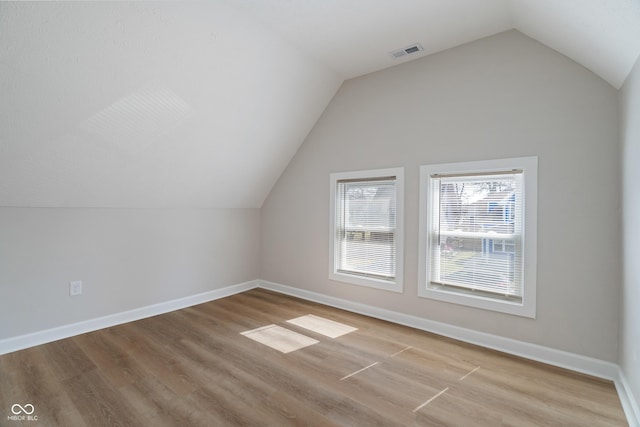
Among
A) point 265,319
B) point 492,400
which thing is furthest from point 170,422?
point 492,400

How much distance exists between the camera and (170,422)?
6.00ft

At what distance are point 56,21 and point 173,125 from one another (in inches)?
44.0

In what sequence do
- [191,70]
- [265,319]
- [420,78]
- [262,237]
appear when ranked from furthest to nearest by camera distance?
[262,237] → [265,319] → [420,78] → [191,70]

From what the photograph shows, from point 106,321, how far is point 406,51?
4160mm

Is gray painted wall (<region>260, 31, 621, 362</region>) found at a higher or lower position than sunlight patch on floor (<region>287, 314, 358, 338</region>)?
higher

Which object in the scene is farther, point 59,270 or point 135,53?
point 59,270

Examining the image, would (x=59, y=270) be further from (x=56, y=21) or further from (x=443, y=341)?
(x=443, y=341)

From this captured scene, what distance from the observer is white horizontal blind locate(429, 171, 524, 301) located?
9.10 feet

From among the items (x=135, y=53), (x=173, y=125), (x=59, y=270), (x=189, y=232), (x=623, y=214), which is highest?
(x=135, y=53)

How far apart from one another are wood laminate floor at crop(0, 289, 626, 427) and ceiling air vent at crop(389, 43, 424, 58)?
2844 mm

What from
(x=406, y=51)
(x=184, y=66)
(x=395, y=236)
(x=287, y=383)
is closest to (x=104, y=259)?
(x=184, y=66)

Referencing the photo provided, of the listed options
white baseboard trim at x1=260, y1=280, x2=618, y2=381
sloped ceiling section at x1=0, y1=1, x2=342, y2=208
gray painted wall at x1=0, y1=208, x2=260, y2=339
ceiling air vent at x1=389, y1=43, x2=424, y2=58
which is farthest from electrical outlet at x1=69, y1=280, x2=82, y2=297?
ceiling air vent at x1=389, y1=43, x2=424, y2=58

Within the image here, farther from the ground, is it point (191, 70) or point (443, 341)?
point (191, 70)

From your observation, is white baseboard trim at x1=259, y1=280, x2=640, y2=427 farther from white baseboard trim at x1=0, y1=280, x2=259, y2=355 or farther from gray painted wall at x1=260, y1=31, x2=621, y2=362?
white baseboard trim at x1=0, y1=280, x2=259, y2=355
